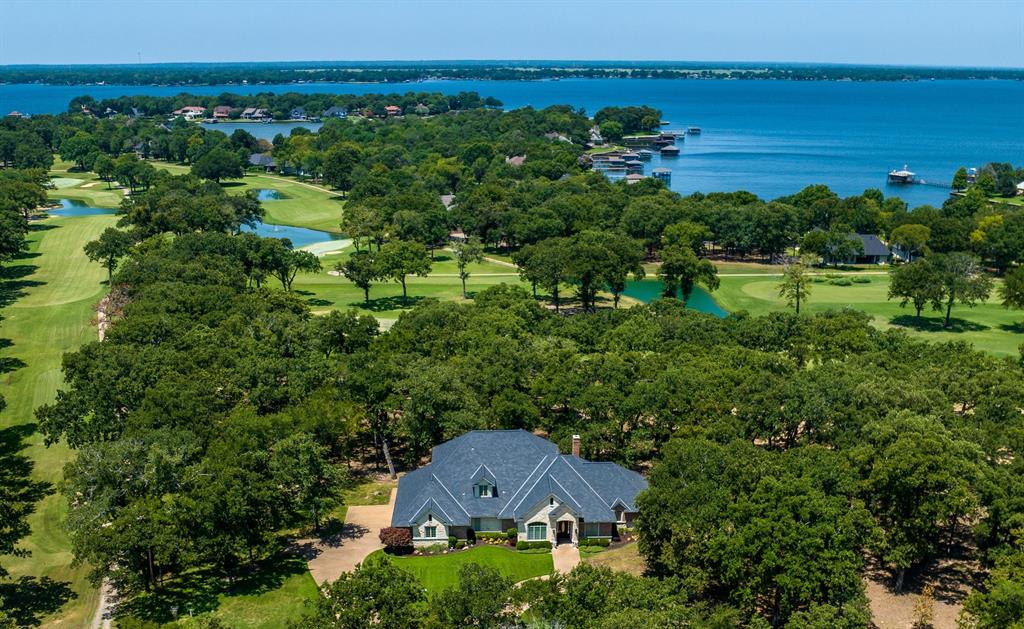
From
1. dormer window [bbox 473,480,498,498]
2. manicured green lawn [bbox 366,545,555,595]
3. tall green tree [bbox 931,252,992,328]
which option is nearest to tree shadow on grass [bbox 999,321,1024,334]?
tall green tree [bbox 931,252,992,328]

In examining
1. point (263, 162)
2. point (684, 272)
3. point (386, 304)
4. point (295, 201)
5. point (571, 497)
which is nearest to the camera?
point (571, 497)

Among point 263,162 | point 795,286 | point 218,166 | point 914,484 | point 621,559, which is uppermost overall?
point 218,166

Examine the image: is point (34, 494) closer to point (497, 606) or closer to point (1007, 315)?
point (497, 606)

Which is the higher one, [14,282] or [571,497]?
[571,497]

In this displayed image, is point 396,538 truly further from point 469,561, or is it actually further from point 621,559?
point 621,559

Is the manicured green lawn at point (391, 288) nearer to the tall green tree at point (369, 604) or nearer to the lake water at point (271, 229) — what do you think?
the lake water at point (271, 229)

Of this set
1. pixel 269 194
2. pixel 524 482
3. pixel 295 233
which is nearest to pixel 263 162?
pixel 269 194

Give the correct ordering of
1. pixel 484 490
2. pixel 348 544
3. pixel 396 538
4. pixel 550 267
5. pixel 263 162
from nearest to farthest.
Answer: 1. pixel 396 538
2. pixel 348 544
3. pixel 484 490
4. pixel 550 267
5. pixel 263 162
